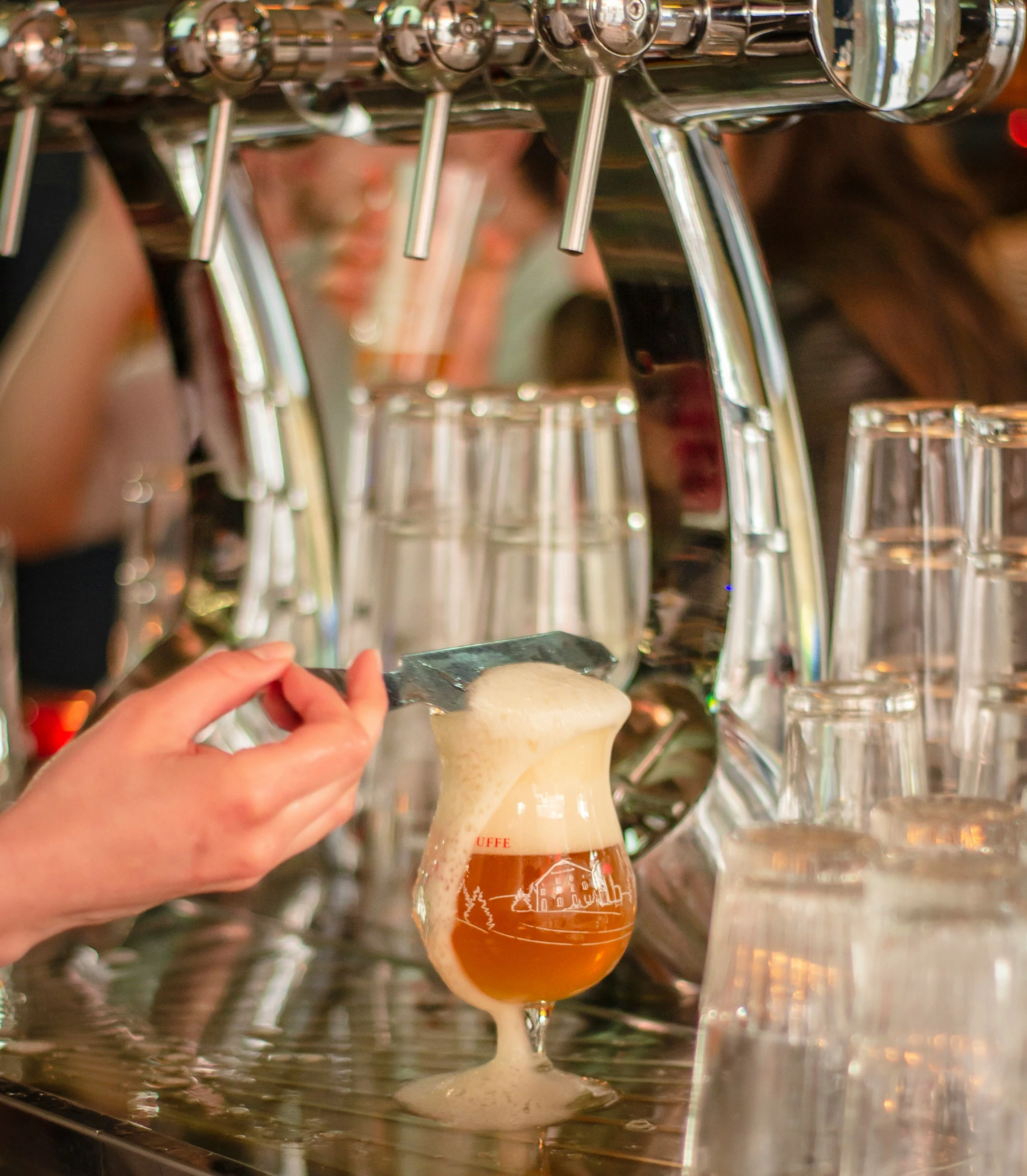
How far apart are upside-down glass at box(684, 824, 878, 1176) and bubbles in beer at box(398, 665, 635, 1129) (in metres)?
0.14

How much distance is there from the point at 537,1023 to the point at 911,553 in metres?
0.29

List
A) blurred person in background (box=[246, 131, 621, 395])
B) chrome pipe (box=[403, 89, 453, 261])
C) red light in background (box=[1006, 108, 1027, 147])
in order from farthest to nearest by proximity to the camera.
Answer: blurred person in background (box=[246, 131, 621, 395])
red light in background (box=[1006, 108, 1027, 147])
chrome pipe (box=[403, 89, 453, 261])

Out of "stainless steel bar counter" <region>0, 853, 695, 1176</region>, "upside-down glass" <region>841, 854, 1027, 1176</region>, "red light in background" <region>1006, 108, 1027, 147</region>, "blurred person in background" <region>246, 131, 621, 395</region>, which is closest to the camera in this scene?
"upside-down glass" <region>841, 854, 1027, 1176</region>

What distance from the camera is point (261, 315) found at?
102cm

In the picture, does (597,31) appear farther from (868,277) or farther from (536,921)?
(868,277)

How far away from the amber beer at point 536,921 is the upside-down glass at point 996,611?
17 centimetres

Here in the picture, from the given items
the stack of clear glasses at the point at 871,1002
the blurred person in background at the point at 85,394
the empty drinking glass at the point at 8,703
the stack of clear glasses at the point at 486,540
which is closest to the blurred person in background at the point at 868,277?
the stack of clear glasses at the point at 486,540

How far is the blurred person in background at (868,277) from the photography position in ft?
3.94

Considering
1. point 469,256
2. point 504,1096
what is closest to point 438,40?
point 504,1096

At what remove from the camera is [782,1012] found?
50cm

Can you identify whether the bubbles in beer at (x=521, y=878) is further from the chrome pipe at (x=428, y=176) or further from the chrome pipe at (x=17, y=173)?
the chrome pipe at (x=17, y=173)

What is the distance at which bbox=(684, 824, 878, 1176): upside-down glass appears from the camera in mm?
496

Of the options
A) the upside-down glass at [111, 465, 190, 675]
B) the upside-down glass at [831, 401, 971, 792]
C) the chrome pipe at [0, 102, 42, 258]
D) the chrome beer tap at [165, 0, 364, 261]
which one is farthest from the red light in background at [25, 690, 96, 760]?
the upside-down glass at [831, 401, 971, 792]

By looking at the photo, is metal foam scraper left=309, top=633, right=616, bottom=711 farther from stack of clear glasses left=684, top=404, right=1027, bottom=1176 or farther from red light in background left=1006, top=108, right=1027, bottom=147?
red light in background left=1006, top=108, right=1027, bottom=147
